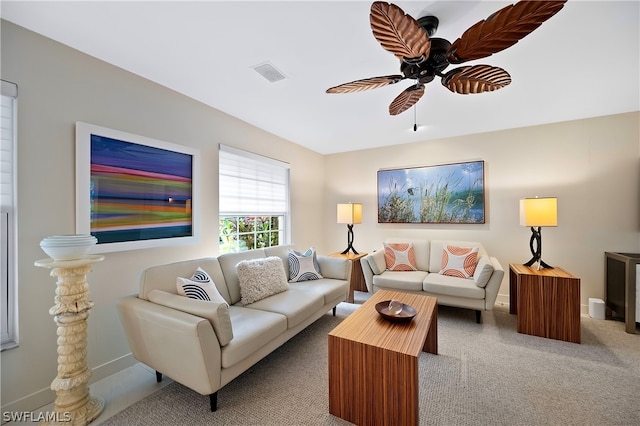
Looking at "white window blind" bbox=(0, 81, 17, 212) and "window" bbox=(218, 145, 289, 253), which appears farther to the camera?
"window" bbox=(218, 145, 289, 253)

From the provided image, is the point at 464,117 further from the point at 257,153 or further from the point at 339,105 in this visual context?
the point at 257,153

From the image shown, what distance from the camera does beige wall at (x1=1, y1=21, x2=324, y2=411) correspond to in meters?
1.65

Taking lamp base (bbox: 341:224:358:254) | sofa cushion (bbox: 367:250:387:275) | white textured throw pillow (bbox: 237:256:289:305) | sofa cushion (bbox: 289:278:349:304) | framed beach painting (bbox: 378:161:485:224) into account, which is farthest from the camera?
lamp base (bbox: 341:224:358:254)

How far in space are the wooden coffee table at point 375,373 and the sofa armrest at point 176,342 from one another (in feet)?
2.43

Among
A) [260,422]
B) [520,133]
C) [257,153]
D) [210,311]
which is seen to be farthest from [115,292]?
[520,133]

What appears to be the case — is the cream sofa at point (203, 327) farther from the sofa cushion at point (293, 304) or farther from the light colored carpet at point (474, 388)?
the light colored carpet at point (474, 388)

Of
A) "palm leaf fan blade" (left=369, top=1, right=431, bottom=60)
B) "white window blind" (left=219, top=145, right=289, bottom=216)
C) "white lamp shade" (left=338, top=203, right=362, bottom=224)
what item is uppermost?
"palm leaf fan blade" (left=369, top=1, right=431, bottom=60)

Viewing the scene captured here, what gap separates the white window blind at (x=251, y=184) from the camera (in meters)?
3.11

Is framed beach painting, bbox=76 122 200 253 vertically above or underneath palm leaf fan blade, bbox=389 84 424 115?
underneath

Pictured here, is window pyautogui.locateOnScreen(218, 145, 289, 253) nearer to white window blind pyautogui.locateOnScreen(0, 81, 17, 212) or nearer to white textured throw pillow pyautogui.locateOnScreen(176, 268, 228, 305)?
white textured throw pillow pyautogui.locateOnScreen(176, 268, 228, 305)

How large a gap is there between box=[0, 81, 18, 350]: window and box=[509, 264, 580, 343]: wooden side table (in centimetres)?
419

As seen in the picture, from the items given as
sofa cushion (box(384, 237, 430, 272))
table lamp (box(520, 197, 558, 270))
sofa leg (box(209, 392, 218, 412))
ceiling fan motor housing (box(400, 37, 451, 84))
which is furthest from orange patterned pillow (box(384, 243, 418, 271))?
sofa leg (box(209, 392, 218, 412))

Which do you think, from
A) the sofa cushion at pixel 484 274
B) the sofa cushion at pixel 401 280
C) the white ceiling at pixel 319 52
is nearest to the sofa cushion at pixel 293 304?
the sofa cushion at pixel 401 280

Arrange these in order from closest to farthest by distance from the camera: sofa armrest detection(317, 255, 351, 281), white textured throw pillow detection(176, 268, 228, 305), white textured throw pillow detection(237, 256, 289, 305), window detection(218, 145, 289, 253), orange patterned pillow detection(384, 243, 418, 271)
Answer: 1. white textured throw pillow detection(176, 268, 228, 305)
2. white textured throw pillow detection(237, 256, 289, 305)
3. window detection(218, 145, 289, 253)
4. sofa armrest detection(317, 255, 351, 281)
5. orange patterned pillow detection(384, 243, 418, 271)
